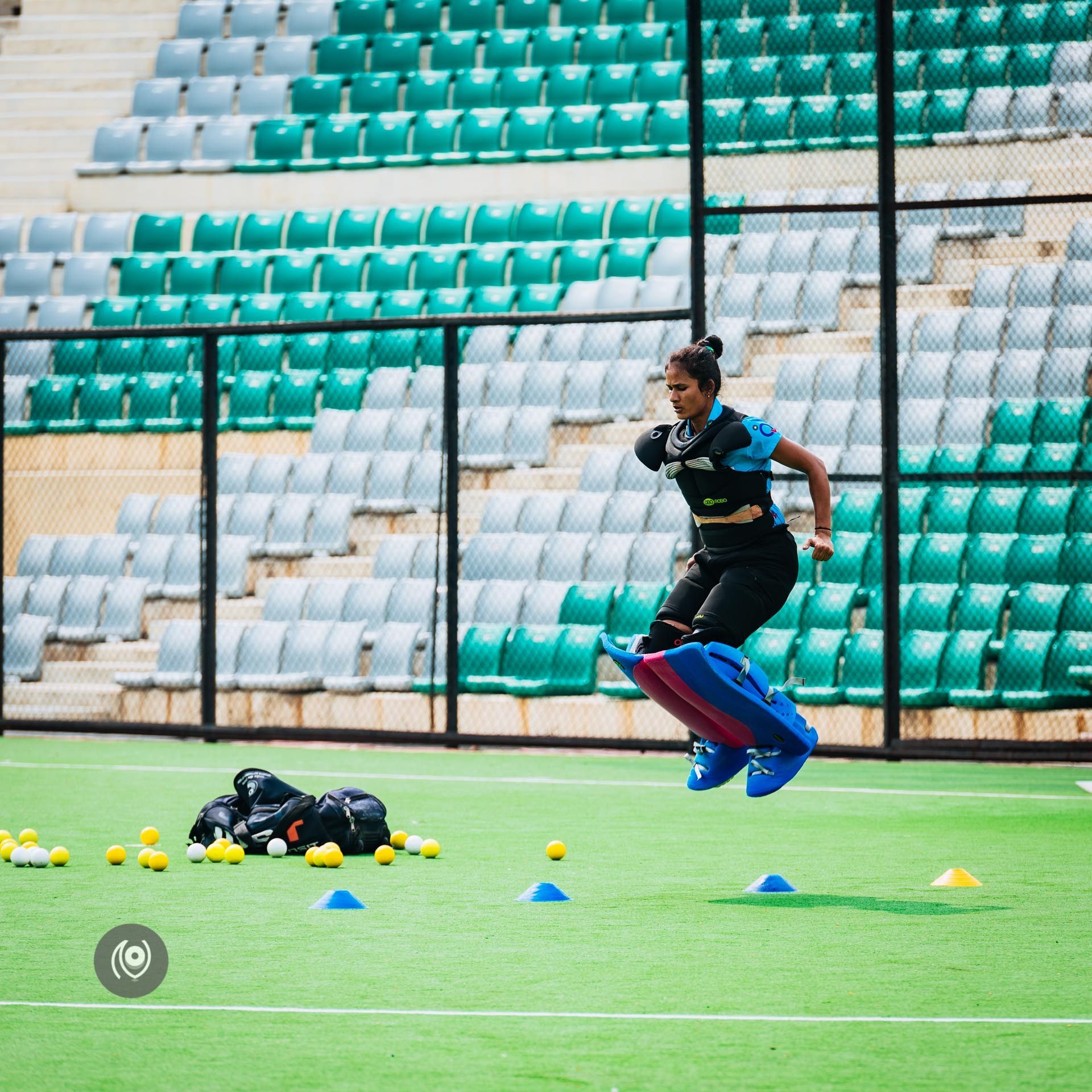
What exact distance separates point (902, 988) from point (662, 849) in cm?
Answer: 317

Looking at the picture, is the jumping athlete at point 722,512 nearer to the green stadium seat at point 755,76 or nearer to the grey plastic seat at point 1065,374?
the grey plastic seat at point 1065,374

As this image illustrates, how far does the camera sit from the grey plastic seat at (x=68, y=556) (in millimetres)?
16109

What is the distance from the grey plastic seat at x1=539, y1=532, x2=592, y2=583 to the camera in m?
14.6

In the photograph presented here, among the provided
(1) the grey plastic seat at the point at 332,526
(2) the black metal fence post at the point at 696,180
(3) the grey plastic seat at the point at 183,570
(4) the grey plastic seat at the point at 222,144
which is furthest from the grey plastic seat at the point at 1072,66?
(4) the grey plastic seat at the point at 222,144

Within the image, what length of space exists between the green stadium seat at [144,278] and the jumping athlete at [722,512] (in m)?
12.8

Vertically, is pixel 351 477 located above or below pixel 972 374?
below

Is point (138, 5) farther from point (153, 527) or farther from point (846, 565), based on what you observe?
point (846, 565)

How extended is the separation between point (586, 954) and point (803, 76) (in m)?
11.0

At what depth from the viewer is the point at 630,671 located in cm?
746

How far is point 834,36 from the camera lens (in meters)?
14.6

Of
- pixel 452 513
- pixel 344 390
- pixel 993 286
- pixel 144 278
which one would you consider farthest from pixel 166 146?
pixel 993 286

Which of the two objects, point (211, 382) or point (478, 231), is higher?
point (478, 231)

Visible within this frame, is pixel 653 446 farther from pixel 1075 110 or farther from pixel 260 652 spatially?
pixel 1075 110

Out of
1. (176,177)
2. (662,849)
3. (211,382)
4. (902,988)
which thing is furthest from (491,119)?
(902,988)
